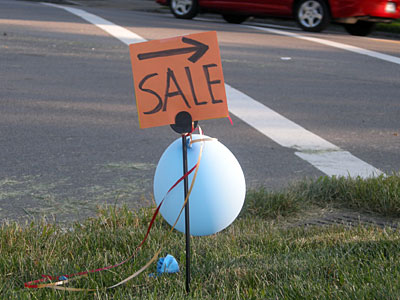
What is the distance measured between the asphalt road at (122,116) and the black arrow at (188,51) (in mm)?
1411

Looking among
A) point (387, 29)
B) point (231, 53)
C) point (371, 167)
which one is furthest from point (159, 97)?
point (387, 29)

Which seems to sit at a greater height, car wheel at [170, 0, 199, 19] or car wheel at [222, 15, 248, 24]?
car wheel at [170, 0, 199, 19]

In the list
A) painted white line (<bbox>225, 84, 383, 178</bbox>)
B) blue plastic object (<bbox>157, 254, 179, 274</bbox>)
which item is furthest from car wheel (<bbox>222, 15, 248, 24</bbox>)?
blue plastic object (<bbox>157, 254, 179, 274</bbox>)

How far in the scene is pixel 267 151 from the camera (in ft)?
15.7

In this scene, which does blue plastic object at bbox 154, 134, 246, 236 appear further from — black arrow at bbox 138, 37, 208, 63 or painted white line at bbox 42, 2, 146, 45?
painted white line at bbox 42, 2, 146, 45

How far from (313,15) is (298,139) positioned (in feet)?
27.8

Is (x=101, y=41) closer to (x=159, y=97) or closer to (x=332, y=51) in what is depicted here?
(x=332, y=51)

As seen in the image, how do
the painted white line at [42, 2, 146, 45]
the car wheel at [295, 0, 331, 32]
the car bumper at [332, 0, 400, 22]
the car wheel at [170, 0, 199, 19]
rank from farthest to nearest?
the car wheel at [170, 0, 199, 19]
the car wheel at [295, 0, 331, 32]
the car bumper at [332, 0, 400, 22]
the painted white line at [42, 2, 146, 45]

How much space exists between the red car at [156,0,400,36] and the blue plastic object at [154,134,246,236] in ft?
34.0

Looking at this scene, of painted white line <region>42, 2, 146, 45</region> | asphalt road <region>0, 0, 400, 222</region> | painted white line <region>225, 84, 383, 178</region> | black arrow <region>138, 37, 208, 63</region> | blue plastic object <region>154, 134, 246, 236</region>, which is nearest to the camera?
black arrow <region>138, 37, 208, 63</region>

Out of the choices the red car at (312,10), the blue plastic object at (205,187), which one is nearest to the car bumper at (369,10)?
the red car at (312,10)

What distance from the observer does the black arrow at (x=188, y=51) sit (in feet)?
7.50

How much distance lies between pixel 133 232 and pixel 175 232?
0.23 metres

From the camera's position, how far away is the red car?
12141 millimetres
